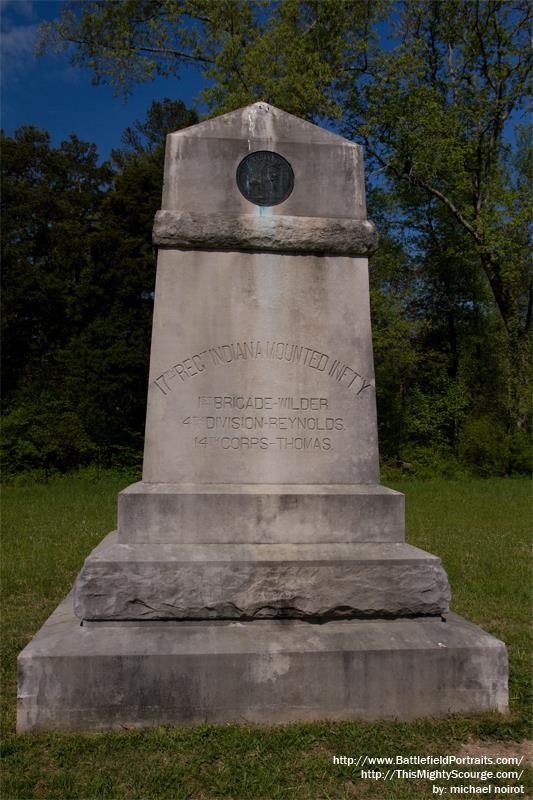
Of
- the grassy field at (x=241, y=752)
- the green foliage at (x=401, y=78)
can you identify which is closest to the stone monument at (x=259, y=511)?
the grassy field at (x=241, y=752)

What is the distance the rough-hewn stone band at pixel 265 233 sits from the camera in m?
4.17

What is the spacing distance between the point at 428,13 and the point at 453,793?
22.6 m

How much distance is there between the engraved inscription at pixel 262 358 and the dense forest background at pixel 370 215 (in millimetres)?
14823

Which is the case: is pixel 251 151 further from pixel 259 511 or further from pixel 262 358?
pixel 259 511

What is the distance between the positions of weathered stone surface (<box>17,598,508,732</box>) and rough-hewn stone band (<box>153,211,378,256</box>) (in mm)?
2251

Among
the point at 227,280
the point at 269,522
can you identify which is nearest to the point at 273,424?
the point at 269,522

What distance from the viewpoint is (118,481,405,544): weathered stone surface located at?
12.8 ft

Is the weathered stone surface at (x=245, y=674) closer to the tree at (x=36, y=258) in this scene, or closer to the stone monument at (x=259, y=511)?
the stone monument at (x=259, y=511)

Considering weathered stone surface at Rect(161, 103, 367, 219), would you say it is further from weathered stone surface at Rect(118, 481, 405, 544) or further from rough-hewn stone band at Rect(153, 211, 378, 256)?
weathered stone surface at Rect(118, 481, 405, 544)

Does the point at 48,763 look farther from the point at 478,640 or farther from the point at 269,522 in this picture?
the point at 478,640

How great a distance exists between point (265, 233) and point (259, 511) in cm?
170

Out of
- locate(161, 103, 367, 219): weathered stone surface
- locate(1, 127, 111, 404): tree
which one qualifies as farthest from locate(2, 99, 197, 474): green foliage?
locate(161, 103, 367, 219): weathered stone surface

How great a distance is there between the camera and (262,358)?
4.19 m

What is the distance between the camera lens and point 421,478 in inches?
731
